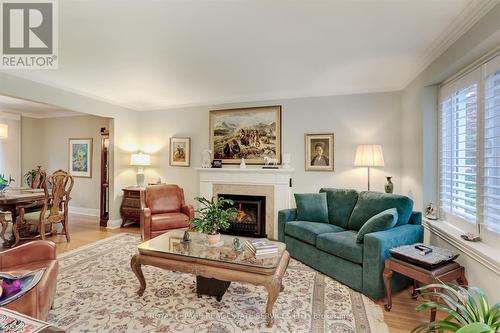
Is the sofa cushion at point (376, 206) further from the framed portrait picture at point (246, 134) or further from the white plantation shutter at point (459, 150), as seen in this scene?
the framed portrait picture at point (246, 134)

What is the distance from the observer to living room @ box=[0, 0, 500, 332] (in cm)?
207

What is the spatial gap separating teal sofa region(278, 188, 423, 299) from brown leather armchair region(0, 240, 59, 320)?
2636mm

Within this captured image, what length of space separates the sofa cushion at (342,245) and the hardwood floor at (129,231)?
47 centimetres

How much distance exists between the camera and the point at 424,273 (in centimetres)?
202

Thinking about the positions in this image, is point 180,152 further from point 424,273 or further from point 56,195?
point 424,273

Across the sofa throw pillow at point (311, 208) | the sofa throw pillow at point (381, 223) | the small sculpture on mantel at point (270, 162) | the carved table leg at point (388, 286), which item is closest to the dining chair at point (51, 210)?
the small sculpture on mantel at point (270, 162)

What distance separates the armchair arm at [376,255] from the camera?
2389 mm

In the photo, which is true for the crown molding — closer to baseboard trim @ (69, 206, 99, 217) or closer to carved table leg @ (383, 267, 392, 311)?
carved table leg @ (383, 267, 392, 311)

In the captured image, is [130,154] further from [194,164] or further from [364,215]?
[364,215]

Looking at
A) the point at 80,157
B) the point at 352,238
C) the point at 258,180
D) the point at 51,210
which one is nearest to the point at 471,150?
the point at 352,238

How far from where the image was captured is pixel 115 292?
2537 mm

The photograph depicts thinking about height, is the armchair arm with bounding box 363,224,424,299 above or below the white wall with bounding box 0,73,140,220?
below

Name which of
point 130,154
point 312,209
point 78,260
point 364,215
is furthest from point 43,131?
point 364,215

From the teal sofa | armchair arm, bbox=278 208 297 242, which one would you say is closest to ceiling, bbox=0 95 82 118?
armchair arm, bbox=278 208 297 242
